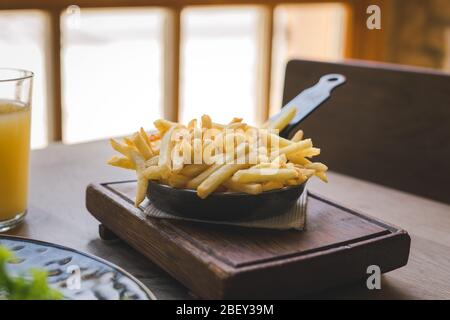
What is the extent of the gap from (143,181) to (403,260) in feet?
1.34

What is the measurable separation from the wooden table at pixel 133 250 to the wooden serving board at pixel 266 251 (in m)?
0.03

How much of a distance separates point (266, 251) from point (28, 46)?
7.79ft

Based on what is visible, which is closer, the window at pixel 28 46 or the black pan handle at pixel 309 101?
the black pan handle at pixel 309 101

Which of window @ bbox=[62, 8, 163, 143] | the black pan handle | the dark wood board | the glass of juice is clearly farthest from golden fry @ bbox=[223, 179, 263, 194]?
window @ bbox=[62, 8, 163, 143]

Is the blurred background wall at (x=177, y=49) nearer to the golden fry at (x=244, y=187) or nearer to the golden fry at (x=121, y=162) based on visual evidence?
the golden fry at (x=121, y=162)

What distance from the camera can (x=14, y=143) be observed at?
→ 112cm

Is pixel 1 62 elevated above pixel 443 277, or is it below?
above

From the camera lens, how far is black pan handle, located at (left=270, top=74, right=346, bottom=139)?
47.5 inches

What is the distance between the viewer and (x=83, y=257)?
91cm

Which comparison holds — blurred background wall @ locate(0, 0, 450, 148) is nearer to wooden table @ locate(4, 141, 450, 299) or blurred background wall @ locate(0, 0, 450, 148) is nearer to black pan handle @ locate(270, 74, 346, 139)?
wooden table @ locate(4, 141, 450, 299)

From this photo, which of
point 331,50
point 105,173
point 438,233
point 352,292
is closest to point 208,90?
point 331,50

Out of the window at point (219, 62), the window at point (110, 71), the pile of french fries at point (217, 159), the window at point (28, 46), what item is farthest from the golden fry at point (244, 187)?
the window at point (219, 62)

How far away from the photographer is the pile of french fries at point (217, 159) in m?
0.91
